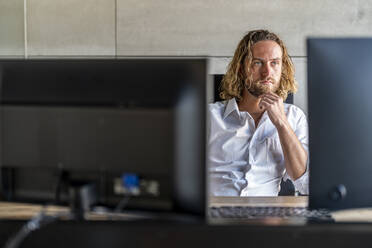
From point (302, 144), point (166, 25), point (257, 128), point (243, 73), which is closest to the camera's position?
point (302, 144)

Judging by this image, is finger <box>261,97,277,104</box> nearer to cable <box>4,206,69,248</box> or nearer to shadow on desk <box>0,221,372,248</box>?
shadow on desk <box>0,221,372,248</box>

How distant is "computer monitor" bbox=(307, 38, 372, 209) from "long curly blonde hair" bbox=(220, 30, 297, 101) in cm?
131

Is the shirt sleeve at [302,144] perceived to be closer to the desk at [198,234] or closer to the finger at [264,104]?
the finger at [264,104]

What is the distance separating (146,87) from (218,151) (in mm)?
1202

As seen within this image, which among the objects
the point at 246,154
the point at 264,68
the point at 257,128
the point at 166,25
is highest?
the point at 166,25

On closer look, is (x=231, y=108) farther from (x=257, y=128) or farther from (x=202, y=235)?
(x=202, y=235)

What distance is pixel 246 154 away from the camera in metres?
2.20

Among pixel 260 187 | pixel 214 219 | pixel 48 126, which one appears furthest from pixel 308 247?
pixel 260 187

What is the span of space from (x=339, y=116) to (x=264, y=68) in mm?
1292

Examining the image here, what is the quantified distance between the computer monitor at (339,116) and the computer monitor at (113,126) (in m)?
0.29

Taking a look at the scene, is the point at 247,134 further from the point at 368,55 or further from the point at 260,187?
the point at 368,55

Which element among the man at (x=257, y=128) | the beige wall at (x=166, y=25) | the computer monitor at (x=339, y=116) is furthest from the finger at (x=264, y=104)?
the beige wall at (x=166, y=25)

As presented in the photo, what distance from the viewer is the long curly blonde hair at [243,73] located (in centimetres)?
246

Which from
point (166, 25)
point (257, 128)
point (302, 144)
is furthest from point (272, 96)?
point (166, 25)
